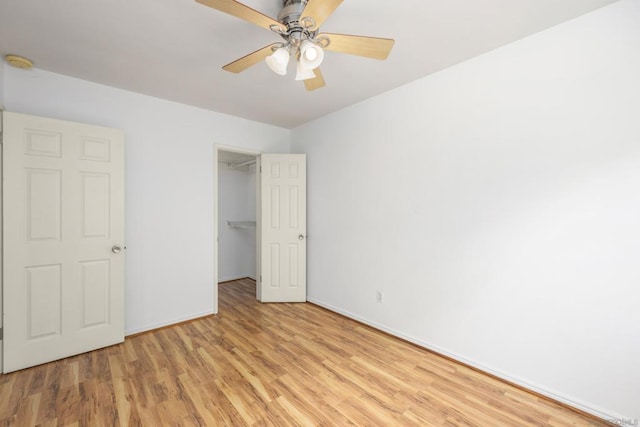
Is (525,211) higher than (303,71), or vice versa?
(303,71)

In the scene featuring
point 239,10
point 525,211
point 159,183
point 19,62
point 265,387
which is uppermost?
point 19,62

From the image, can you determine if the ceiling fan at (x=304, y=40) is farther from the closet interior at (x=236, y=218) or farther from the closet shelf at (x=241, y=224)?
the closet shelf at (x=241, y=224)

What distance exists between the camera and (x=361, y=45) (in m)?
1.57

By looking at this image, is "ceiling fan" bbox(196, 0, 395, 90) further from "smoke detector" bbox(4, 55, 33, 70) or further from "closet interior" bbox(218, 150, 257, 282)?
"closet interior" bbox(218, 150, 257, 282)

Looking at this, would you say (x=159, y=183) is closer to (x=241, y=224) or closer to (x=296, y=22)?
(x=241, y=224)

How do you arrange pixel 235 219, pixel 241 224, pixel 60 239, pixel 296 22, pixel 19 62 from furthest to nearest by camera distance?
pixel 235 219 < pixel 241 224 < pixel 60 239 < pixel 19 62 < pixel 296 22

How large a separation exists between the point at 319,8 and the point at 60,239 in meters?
2.83

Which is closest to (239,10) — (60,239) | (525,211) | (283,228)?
(525,211)

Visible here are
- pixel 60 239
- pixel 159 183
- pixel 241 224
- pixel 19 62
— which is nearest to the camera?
pixel 19 62

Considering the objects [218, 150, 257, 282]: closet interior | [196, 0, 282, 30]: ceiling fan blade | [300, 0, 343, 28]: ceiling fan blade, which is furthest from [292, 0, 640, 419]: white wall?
[218, 150, 257, 282]: closet interior

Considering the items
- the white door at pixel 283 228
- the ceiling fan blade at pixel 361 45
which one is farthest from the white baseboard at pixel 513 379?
the ceiling fan blade at pixel 361 45

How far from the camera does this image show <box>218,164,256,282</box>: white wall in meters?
5.06

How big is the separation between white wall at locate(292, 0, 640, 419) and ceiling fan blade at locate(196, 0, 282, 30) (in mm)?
1773

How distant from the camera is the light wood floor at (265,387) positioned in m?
1.73
